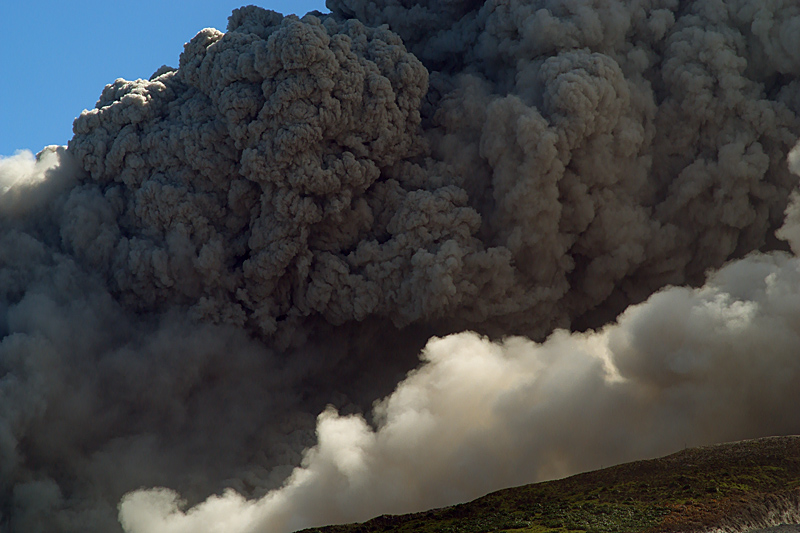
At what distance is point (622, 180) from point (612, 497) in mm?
17628

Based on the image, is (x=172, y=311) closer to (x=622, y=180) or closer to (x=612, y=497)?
(x=622, y=180)

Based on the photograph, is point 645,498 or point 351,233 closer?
point 645,498

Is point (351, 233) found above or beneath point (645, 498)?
above

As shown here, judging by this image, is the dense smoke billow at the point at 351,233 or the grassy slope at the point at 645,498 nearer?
the grassy slope at the point at 645,498

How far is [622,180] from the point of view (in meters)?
43.2

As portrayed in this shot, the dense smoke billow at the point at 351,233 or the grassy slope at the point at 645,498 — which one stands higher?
the dense smoke billow at the point at 351,233

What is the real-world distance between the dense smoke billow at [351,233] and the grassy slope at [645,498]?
7555 millimetres

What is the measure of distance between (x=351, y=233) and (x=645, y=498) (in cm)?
1909

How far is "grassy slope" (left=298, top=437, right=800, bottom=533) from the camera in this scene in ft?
88.5

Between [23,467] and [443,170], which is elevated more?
[443,170]

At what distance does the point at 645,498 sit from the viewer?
92.6 ft

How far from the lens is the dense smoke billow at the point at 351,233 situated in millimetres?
40656

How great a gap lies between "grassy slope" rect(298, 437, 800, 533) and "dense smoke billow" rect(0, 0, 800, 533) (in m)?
7.56

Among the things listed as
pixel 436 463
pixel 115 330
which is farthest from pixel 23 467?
pixel 436 463
